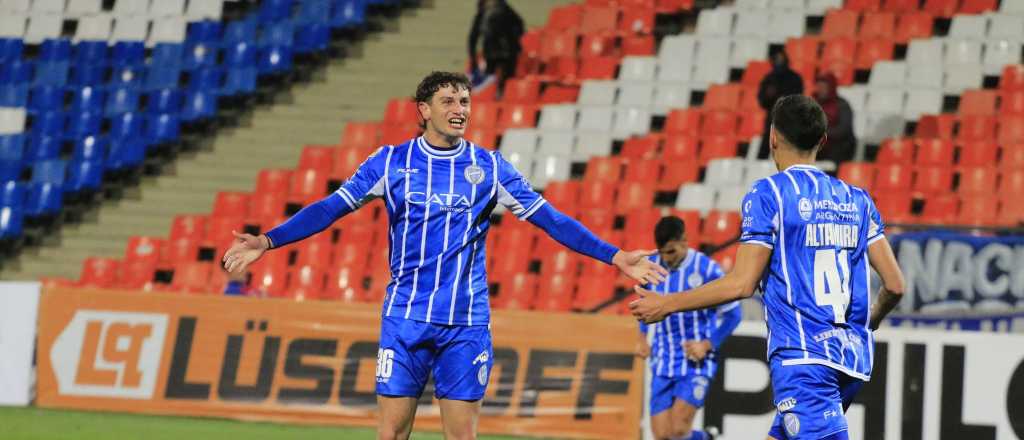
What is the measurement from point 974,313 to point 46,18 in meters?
15.4

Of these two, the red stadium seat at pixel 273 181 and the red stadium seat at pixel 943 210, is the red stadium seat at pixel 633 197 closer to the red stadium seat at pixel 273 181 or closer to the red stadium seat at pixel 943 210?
the red stadium seat at pixel 943 210

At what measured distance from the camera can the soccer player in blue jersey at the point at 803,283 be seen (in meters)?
5.62

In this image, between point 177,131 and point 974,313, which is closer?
point 974,313

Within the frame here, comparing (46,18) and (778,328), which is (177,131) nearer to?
(46,18)

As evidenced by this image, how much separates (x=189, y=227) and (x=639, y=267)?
12770mm

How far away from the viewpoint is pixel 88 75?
21.2 metres

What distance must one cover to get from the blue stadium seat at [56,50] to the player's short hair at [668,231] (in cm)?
1436

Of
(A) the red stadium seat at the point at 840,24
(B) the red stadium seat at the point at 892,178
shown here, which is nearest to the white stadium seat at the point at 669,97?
(A) the red stadium seat at the point at 840,24

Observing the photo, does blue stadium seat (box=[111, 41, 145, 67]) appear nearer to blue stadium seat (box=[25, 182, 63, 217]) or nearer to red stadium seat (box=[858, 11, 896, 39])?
blue stadium seat (box=[25, 182, 63, 217])

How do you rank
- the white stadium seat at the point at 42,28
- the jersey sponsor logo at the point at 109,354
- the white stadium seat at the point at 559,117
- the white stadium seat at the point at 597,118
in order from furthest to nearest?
the white stadium seat at the point at 42,28 → the white stadium seat at the point at 559,117 → the white stadium seat at the point at 597,118 → the jersey sponsor logo at the point at 109,354

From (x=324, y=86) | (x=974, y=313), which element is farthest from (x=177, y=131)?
(x=974, y=313)

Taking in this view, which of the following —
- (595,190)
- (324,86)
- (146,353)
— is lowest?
(146,353)

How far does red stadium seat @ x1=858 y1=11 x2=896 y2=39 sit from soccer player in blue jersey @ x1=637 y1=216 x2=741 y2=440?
8896 mm

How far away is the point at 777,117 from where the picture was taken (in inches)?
226
